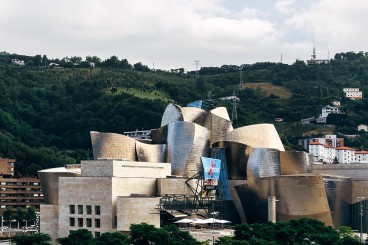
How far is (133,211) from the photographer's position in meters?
79.3

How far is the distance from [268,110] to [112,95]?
32.7 meters

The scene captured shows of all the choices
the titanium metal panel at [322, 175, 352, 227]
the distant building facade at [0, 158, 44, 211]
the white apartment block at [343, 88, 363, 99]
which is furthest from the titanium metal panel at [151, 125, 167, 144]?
the white apartment block at [343, 88, 363, 99]

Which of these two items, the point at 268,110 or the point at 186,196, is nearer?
the point at 186,196

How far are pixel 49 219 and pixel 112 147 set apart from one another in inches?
383

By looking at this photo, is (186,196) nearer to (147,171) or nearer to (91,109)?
(147,171)

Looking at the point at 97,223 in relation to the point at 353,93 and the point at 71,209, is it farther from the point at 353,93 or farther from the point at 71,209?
the point at 353,93

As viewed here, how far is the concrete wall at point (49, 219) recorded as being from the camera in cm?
8531

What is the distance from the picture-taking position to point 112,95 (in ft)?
537

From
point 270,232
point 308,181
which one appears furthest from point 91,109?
point 270,232

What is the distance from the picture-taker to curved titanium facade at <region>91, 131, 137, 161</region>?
90625 mm

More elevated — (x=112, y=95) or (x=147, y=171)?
(x=112, y=95)

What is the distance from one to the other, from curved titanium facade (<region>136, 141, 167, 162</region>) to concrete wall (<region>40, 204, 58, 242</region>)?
412 inches

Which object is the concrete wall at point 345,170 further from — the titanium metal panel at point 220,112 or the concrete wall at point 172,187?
the concrete wall at point 172,187

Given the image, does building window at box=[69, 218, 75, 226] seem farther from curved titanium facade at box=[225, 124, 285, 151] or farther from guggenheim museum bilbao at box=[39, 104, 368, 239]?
curved titanium facade at box=[225, 124, 285, 151]
